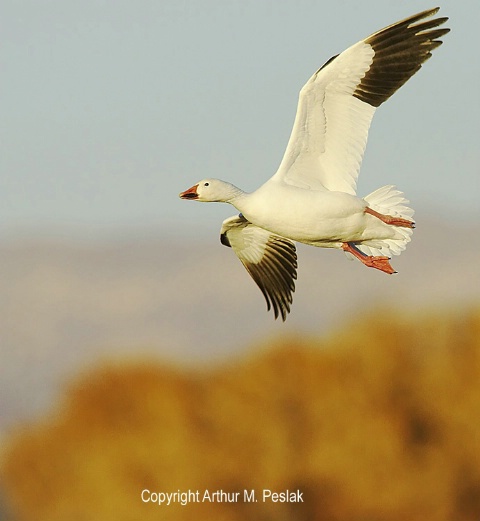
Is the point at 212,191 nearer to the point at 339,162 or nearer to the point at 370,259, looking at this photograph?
the point at 339,162

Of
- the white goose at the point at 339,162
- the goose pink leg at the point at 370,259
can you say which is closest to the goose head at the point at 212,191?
the white goose at the point at 339,162

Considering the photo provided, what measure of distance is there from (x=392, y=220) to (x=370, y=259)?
0.45 metres

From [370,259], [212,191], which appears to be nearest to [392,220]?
[370,259]

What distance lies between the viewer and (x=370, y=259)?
1028 centimetres

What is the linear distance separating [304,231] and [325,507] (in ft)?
45.0

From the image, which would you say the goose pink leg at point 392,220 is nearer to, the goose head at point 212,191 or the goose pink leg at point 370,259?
the goose pink leg at point 370,259

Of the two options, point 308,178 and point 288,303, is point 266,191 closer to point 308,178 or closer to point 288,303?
point 308,178

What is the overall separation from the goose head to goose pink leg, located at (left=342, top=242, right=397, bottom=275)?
0.96 meters

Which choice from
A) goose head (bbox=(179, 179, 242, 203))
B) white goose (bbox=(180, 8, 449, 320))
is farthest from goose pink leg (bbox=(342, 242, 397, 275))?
goose head (bbox=(179, 179, 242, 203))

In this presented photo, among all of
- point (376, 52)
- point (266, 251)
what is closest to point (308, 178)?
point (376, 52)

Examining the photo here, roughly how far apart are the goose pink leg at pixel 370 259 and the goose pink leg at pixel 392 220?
36 cm

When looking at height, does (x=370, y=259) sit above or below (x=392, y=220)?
below

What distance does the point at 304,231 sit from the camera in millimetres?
9617

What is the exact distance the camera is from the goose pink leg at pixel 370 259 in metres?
10.2
